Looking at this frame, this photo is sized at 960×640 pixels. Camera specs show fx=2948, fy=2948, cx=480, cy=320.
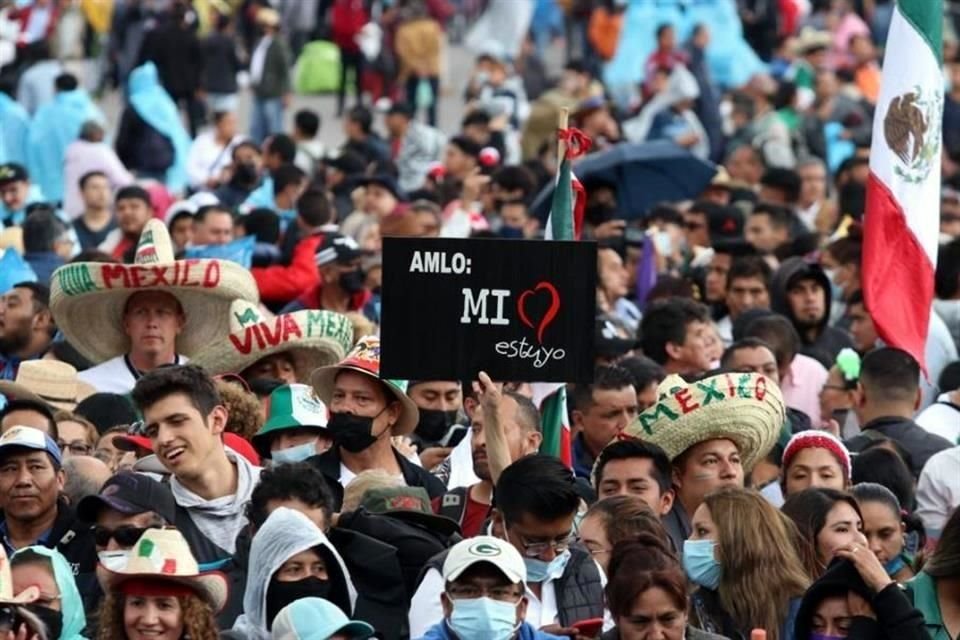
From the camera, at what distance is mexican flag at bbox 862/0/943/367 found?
1228 cm

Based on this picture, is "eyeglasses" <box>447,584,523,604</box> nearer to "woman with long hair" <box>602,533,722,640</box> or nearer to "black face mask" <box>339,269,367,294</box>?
"woman with long hair" <box>602,533,722,640</box>

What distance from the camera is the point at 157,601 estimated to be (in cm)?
817

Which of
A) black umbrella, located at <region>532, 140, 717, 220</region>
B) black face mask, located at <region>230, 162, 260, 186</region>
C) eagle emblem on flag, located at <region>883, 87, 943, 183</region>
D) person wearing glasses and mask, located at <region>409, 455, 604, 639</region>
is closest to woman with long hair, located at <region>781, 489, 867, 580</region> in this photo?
person wearing glasses and mask, located at <region>409, 455, 604, 639</region>

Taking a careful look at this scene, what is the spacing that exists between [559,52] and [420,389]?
26.4 metres

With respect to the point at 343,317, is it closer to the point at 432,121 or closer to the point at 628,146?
the point at 628,146

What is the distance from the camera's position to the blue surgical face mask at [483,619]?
314 inches

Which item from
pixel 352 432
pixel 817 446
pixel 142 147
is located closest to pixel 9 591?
pixel 352 432

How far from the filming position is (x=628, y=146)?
755 inches

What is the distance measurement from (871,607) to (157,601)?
6.52 feet

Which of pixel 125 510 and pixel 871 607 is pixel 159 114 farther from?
pixel 871 607

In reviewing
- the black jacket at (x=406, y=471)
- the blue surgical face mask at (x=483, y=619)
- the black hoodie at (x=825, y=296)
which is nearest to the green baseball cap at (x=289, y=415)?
the black jacket at (x=406, y=471)

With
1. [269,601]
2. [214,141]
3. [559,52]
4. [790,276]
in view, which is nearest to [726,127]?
[214,141]

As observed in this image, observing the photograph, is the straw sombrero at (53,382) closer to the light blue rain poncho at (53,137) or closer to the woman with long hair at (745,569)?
the woman with long hair at (745,569)

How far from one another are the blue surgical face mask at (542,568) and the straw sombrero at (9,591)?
4.74 feet
